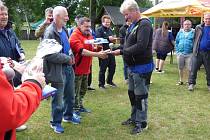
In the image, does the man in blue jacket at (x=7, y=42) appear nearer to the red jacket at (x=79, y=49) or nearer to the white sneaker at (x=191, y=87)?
the red jacket at (x=79, y=49)

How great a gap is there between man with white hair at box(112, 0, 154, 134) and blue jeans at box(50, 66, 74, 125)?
91 cm

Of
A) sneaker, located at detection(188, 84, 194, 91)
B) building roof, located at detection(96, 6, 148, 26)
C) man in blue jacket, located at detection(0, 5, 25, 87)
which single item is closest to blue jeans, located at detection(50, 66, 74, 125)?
man in blue jacket, located at detection(0, 5, 25, 87)

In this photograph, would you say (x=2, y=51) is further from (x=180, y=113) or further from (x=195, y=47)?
(x=195, y=47)

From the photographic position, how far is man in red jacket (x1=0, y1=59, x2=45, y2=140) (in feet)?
5.29

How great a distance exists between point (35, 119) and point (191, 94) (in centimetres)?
395

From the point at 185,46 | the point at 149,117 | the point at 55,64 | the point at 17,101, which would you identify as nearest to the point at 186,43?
the point at 185,46

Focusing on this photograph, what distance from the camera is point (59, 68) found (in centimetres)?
496

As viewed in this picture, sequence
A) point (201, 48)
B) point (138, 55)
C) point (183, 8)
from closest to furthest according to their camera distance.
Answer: point (138, 55) → point (201, 48) → point (183, 8)

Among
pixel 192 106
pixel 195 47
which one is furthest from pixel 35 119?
pixel 195 47

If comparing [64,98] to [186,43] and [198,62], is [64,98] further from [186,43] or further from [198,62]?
[186,43]

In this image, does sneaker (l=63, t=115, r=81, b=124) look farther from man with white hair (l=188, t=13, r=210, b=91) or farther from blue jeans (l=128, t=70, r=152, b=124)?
man with white hair (l=188, t=13, r=210, b=91)

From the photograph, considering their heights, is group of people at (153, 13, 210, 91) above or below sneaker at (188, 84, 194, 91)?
above

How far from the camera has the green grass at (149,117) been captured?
5223 mm

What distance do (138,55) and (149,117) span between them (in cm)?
153
